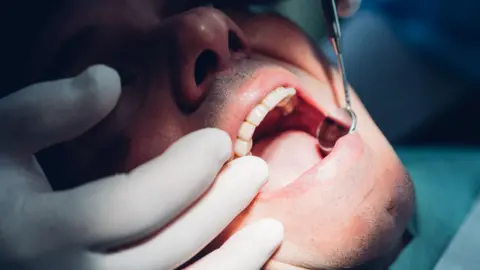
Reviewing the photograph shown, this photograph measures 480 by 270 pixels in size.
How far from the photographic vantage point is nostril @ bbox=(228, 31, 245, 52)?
78cm

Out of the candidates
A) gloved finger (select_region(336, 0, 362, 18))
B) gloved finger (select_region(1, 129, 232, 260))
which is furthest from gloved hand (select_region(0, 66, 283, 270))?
gloved finger (select_region(336, 0, 362, 18))

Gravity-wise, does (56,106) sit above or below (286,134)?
above

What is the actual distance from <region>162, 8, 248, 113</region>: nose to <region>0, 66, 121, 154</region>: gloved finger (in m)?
0.11

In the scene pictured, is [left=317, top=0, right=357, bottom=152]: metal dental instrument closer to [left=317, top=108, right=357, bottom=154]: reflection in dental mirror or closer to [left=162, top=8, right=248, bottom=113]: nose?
[left=317, top=108, right=357, bottom=154]: reflection in dental mirror

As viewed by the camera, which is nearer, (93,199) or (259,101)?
(93,199)

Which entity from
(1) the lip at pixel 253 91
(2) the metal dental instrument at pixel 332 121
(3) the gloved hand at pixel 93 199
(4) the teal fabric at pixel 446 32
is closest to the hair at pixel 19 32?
(3) the gloved hand at pixel 93 199

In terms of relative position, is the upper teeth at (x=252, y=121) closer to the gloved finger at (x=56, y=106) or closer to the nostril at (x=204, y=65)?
the nostril at (x=204, y=65)

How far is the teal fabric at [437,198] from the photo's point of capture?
1.03 m

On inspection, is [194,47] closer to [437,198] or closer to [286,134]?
[286,134]

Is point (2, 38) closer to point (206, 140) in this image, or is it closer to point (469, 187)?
point (206, 140)

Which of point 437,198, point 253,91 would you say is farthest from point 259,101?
point 437,198

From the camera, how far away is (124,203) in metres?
0.63

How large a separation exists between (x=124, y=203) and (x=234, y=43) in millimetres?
275

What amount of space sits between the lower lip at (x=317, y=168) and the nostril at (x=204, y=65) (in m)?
0.17
